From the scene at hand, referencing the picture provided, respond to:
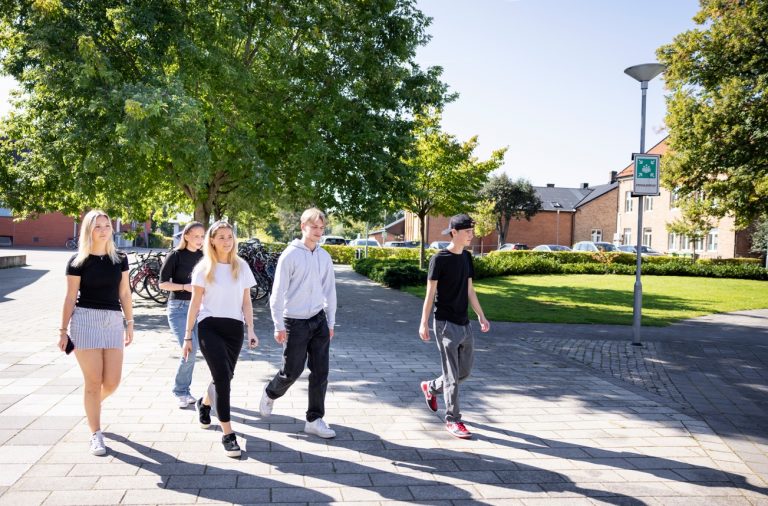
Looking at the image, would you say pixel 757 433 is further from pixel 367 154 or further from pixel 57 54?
pixel 57 54

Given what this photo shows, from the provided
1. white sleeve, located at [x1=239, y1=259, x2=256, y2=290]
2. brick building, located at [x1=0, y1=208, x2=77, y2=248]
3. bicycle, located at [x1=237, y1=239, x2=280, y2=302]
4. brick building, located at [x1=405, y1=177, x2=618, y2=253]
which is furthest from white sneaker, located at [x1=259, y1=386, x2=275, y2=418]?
brick building, located at [x1=405, y1=177, x2=618, y2=253]

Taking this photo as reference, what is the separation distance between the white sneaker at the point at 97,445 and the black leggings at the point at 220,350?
85cm

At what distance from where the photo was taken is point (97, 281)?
4.35 m

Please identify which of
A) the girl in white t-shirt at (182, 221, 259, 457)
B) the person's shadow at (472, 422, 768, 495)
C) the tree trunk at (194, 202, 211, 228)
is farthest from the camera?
the tree trunk at (194, 202, 211, 228)

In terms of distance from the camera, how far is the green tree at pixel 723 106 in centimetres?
1731

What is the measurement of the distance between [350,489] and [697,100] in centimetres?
1896

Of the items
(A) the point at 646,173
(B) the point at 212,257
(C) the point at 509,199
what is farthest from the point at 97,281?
(C) the point at 509,199

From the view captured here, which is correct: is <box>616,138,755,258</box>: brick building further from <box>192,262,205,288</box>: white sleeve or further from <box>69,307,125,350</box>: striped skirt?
<box>69,307,125,350</box>: striped skirt

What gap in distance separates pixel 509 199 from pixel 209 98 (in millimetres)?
45481

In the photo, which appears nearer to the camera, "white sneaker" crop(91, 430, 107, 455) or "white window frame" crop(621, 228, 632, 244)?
"white sneaker" crop(91, 430, 107, 455)

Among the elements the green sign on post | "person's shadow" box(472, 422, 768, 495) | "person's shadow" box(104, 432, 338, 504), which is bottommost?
"person's shadow" box(472, 422, 768, 495)

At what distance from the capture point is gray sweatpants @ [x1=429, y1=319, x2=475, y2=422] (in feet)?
16.4

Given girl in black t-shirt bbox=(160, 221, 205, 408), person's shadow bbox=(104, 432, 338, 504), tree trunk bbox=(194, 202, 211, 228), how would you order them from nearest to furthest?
1. person's shadow bbox=(104, 432, 338, 504)
2. girl in black t-shirt bbox=(160, 221, 205, 408)
3. tree trunk bbox=(194, 202, 211, 228)

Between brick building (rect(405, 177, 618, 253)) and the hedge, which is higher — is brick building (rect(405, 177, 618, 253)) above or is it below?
above
